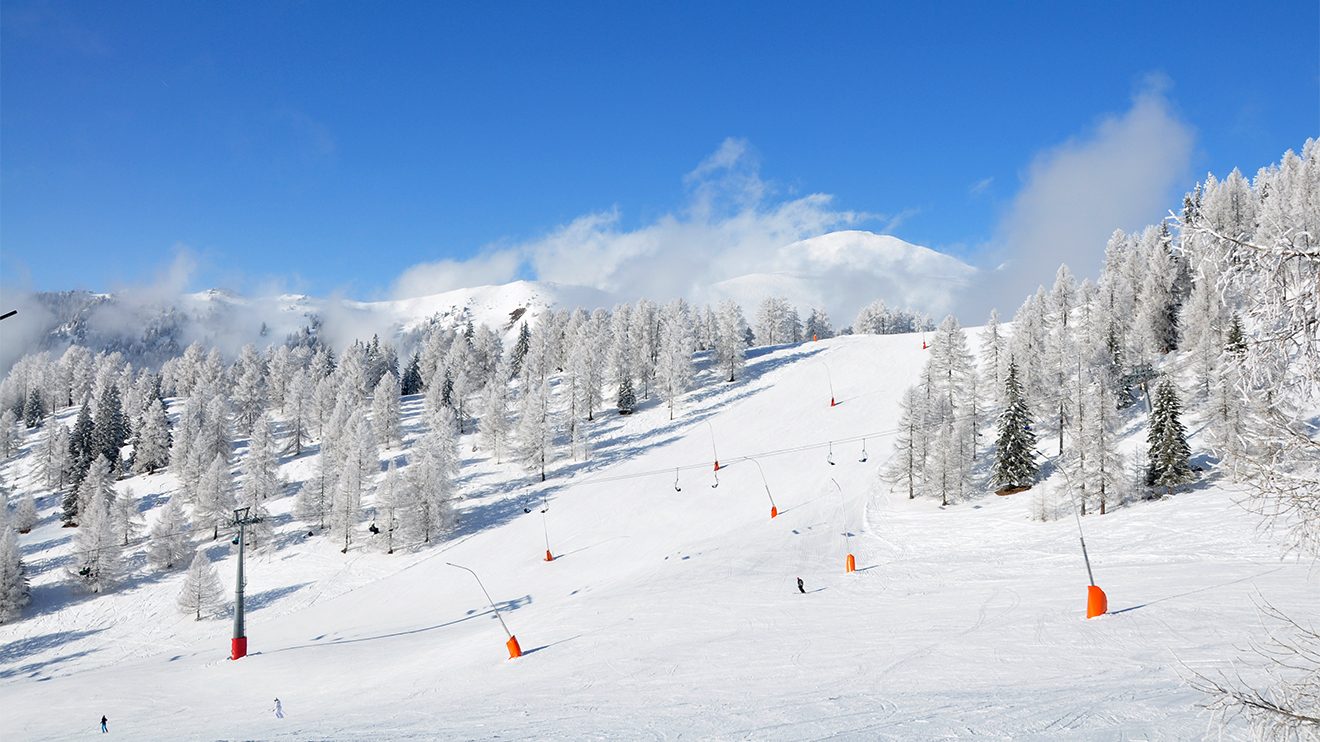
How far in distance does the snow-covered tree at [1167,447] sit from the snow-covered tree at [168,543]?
283 ft

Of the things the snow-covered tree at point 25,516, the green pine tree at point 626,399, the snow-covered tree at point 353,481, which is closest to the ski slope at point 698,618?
the snow-covered tree at point 25,516

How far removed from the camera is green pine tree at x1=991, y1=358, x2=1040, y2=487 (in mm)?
59719

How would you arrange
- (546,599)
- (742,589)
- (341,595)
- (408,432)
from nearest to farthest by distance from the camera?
(742,589)
(546,599)
(341,595)
(408,432)

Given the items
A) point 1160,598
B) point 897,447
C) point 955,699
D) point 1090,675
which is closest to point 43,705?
Answer: point 955,699

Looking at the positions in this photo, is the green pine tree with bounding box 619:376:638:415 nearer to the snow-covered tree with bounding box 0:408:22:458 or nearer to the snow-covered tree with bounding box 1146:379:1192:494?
the snow-covered tree with bounding box 1146:379:1192:494

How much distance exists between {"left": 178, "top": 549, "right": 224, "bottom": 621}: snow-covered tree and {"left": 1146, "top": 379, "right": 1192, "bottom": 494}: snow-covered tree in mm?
73026

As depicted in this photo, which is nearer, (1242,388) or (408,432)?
(1242,388)

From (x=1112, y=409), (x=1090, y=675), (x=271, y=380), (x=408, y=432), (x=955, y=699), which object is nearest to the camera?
(x=955, y=699)

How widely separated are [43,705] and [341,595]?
84.4 ft

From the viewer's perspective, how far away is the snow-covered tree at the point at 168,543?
68250mm

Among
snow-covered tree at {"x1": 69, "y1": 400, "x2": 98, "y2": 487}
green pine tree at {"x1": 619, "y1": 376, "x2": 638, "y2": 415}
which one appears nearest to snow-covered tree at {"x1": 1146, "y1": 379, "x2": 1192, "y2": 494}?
green pine tree at {"x1": 619, "y1": 376, "x2": 638, "y2": 415}

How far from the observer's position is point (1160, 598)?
80.5ft

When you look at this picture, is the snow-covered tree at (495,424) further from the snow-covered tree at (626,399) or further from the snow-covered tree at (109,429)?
the snow-covered tree at (109,429)

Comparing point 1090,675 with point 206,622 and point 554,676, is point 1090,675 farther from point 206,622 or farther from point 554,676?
point 206,622
